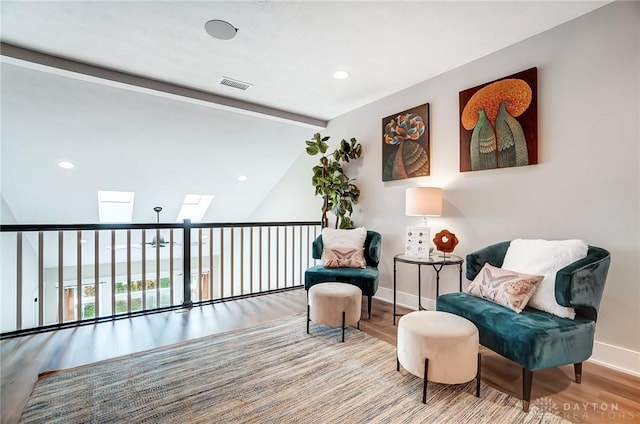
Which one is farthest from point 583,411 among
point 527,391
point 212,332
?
point 212,332

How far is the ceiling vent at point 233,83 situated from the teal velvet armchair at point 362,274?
87.9 inches

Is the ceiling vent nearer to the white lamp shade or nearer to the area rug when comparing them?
the white lamp shade

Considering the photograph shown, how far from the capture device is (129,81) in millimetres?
3150

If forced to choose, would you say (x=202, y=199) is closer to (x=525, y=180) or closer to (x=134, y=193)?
(x=134, y=193)

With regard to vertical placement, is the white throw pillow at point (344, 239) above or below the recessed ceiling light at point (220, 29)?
below

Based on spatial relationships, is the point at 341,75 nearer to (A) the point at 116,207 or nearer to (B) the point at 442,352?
(B) the point at 442,352

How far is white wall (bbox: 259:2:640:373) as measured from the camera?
208 cm

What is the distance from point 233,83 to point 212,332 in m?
2.64

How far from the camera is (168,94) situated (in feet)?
11.2

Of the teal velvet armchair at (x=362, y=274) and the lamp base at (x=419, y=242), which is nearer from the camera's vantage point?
the lamp base at (x=419, y=242)

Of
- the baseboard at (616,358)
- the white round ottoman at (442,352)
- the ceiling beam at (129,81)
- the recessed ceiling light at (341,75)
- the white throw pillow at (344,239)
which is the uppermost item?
the recessed ceiling light at (341,75)

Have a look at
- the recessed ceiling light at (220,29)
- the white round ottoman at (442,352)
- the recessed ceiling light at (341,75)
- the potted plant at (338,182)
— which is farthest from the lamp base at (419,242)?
the recessed ceiling light at (220,29)

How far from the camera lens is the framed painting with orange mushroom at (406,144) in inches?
133

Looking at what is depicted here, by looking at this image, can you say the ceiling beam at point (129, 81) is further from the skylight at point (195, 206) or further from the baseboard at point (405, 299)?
the baseboard at point (405, 299)
